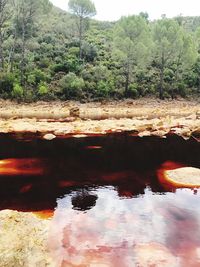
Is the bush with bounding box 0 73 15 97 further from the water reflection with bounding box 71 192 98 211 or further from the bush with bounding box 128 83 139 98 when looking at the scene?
the water reflection with bounding box 71 192 98 211

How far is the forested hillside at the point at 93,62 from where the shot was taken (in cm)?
5653

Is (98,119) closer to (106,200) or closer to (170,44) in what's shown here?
(106,200)

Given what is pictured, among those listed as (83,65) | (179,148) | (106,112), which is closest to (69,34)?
(83,65)

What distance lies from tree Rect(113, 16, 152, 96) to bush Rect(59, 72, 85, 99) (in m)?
8.05

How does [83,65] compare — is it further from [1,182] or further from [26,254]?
[26,254]

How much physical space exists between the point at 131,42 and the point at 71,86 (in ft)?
42.1

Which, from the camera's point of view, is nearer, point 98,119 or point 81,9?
point 98,119

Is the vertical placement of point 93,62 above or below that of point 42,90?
above

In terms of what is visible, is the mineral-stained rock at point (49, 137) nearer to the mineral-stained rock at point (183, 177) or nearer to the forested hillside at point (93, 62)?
the mineral-stained rock at point (183, 177)

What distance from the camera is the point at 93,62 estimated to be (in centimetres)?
7244

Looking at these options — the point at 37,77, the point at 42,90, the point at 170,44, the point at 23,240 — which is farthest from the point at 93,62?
the point at 23,240

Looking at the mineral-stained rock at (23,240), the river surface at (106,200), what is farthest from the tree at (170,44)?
the mineral-stained rock at (23,240)

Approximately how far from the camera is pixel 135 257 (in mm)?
11070

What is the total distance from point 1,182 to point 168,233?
910 cm
